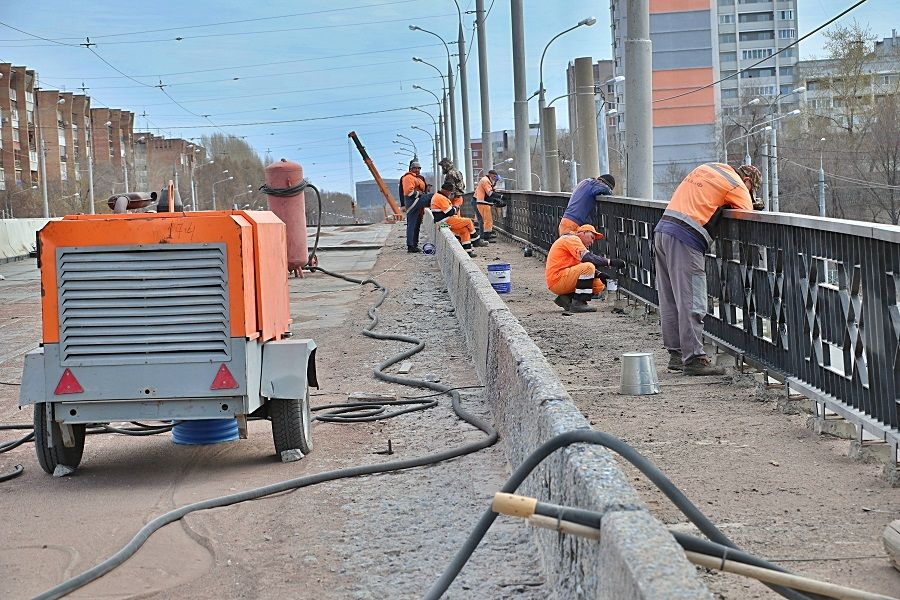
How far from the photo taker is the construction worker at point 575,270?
1551 centimetres

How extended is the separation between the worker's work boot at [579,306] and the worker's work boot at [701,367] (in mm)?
5349

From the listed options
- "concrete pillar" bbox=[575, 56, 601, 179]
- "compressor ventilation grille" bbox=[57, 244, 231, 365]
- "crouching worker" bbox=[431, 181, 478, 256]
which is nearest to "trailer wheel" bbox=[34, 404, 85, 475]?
"compressor ventilation grille" bbox=[57, 244, 231, 365]

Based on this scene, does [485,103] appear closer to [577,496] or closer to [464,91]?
[464,91]

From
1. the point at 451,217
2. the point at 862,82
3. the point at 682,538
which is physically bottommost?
the point at 682,538

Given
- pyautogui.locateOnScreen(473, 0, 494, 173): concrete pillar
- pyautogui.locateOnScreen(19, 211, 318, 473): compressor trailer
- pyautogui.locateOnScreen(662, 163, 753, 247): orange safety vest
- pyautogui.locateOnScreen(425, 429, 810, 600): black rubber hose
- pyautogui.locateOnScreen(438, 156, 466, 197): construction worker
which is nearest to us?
pyautogui.locateOnScreen(425, 429, 810, 600): black rubber hose

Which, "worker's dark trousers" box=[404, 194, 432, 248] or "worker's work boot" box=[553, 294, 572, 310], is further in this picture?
"worker's dark trousers" box=[404, 194, 432, 248]

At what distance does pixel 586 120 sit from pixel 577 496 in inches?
798

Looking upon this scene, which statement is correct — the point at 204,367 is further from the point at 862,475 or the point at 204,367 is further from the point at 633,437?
the point at 862,475

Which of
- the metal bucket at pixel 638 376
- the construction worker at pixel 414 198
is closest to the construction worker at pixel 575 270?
the metal bucket at pixel 638 376

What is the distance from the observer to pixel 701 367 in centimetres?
1031

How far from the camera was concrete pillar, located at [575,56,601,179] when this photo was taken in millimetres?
23692

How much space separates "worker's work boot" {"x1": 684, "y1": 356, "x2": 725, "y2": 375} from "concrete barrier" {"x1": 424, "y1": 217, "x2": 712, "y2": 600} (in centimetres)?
214

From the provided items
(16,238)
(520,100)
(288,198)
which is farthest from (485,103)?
(288,198)

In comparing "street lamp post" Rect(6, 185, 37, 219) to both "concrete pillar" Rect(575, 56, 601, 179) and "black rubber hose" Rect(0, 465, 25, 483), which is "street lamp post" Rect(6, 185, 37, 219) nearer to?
"concrete pillar" Rect(575, 56, 601, 179)
